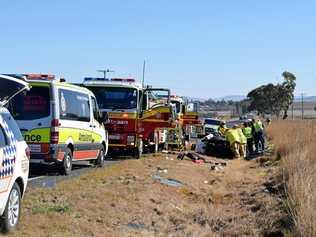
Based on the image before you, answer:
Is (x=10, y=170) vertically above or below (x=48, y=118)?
below

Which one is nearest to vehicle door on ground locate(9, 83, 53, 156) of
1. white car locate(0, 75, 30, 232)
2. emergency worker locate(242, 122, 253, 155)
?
white car locate(0, 75, 30, 232)

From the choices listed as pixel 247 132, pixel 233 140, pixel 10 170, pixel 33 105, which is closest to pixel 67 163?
pixel 33 105

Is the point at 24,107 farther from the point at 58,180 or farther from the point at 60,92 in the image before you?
the point at 58,180

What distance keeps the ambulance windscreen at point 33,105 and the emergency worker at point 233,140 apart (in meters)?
15.2

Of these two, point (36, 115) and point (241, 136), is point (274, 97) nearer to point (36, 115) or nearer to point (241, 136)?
point (241, 136)

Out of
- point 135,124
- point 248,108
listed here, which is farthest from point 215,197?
point 248,108

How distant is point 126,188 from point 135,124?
9024 millimetres

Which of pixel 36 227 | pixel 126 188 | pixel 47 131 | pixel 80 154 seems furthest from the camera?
pixel 80 154

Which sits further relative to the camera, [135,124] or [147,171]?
[135,124]

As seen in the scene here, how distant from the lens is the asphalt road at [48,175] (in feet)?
47.4

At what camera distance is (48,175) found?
1653 cm

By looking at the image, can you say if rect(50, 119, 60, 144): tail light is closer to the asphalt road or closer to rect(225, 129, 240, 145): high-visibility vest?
the asphalt road

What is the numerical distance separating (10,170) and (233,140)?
71.7 ft

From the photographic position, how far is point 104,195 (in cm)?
1311
